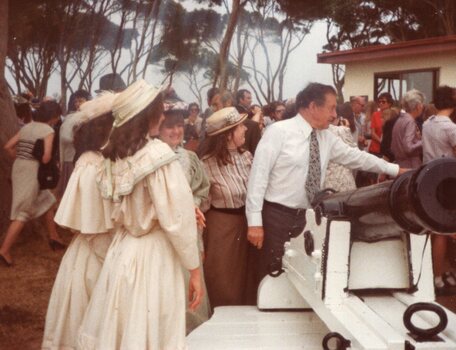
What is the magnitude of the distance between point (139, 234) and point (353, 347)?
1128 mm

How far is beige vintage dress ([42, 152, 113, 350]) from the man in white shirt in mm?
905

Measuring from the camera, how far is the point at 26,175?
6.62 metres

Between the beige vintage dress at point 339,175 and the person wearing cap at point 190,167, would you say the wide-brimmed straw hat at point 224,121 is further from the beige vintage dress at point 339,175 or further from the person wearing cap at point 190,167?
the beige vintage dress at point 339,175

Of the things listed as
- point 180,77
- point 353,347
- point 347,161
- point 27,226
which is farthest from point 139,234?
point 180,77

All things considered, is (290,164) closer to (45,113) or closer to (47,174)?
(45,113)

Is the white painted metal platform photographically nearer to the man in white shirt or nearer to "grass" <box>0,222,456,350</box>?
the man in white shirt

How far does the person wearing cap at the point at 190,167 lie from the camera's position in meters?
4.14

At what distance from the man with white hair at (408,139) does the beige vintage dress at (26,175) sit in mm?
3161

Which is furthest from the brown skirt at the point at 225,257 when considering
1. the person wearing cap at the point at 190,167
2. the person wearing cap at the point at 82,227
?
the person wearing cap at the point at 82,227

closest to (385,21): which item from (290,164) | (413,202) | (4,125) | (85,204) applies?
(4,125)

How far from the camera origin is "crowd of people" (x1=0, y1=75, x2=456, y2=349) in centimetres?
273

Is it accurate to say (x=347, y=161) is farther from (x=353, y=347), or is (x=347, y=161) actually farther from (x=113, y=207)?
(x=353, y=347)

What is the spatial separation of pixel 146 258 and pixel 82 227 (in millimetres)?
560

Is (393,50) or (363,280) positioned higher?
(393,50)
